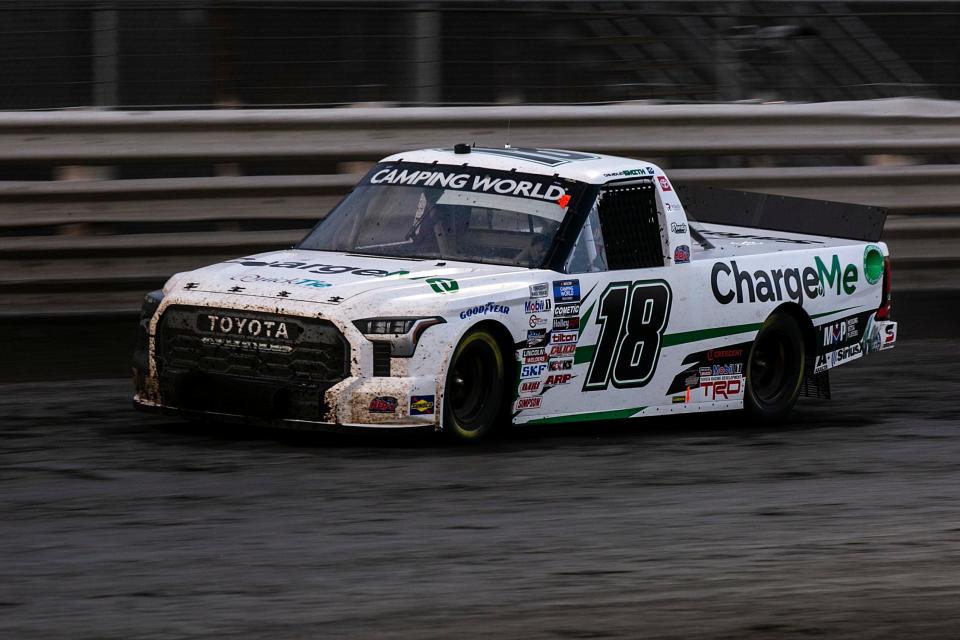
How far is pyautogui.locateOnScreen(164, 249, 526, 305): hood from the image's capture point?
851cm

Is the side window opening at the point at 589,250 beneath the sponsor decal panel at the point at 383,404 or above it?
above

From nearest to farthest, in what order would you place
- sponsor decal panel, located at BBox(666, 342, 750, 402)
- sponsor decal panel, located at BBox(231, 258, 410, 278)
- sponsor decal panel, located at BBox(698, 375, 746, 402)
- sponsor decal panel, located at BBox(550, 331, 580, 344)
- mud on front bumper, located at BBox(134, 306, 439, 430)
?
mud on front bumper, located at BBox(134, 306, 439, 430)
sponsor decal panel, located at BBox(231, 258, 410, 278)
sponsor decal panel, located at BBox(550, 331, 580, 344)
sponsor decal panel, located at BBox(666, 342, 750, 402)
sponsor decal panel, located at BBox(698, 375, 746, 402)

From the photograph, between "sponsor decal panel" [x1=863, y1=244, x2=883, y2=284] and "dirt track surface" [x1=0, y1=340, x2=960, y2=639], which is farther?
"sponsor decal panel" [x1=863, y1=244, x2=883, y2=284]

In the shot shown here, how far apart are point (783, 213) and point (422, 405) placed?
398 cm

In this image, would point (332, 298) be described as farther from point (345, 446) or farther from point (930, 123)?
point (930, 123)

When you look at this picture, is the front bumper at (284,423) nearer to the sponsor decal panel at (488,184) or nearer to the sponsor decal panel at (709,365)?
the sponsor decal panel at (488,184)

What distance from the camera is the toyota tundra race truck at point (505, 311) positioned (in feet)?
27.6

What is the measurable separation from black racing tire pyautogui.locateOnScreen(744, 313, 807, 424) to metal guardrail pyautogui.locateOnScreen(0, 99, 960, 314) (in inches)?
114

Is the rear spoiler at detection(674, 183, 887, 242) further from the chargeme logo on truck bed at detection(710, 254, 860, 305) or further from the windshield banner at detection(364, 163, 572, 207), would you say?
the windshield banner at detection(364, 163, 572, 207)

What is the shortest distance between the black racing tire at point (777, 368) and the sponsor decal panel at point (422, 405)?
264 centimetres

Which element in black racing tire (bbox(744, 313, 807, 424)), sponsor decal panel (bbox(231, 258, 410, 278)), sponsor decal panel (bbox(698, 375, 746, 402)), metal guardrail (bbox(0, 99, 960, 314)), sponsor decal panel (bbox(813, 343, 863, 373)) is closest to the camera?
sponsor decal panel (bbox(231, 258, 410, 278))

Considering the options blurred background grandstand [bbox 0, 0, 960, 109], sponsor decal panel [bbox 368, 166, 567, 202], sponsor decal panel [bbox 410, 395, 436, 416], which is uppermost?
blurred background grandstand [bbox 0, 0, 960, 109]

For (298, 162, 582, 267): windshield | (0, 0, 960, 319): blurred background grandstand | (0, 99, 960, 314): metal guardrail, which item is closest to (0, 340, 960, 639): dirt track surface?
(298, 162, 582, 267): windshield

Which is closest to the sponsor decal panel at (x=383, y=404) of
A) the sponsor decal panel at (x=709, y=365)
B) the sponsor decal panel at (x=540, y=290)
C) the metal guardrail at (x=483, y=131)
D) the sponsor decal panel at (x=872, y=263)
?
the sponsor decal panel at (x=540, y=290)
